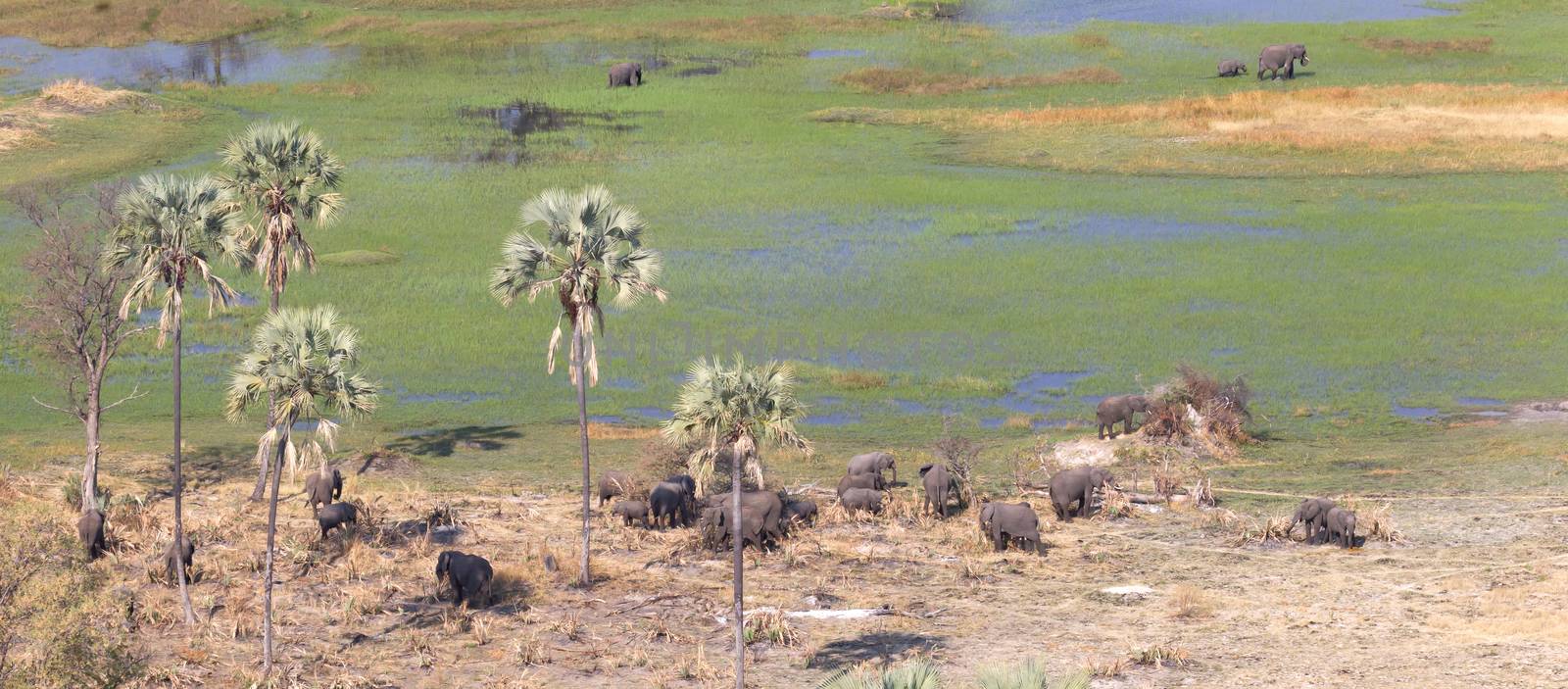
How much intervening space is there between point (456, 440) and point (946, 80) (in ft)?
178

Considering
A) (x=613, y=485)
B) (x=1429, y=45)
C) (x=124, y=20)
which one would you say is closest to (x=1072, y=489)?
(x=613, y=485)

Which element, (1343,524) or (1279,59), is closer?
(1343,524)

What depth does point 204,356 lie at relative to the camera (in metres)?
55.9

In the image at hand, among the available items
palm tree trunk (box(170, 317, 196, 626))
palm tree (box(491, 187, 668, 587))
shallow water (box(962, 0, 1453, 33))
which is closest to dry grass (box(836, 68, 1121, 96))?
shallow water (box(962, 0, 1453, 33))

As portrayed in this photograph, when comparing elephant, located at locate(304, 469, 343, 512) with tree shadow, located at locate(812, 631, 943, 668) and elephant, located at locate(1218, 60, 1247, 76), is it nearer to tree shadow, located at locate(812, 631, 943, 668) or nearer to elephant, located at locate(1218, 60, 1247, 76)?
tree shadow, located at locate(812, 631, 943, 668)

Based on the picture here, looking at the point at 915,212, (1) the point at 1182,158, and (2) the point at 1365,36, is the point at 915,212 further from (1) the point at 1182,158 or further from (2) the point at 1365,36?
(2) the point at 1365,36

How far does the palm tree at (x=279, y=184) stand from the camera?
41.0 meters

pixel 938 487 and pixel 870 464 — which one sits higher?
pixel 870 464

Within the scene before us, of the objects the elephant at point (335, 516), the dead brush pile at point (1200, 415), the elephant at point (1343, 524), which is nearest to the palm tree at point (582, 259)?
the elephant at point (335, 516)

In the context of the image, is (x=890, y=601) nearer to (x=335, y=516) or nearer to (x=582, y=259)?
(x=582, y=259)

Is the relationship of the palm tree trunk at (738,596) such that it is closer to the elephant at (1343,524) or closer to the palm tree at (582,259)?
the palm tree at (582,259)

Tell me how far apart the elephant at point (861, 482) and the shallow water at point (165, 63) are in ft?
221

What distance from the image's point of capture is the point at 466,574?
3453cm

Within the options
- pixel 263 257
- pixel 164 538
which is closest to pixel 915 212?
pixel 263 257
